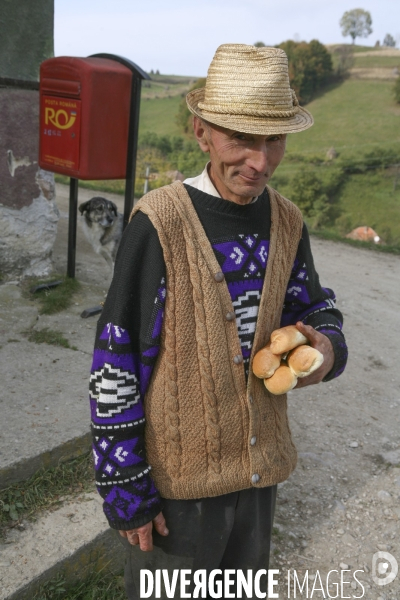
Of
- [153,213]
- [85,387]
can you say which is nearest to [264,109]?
[153,213]

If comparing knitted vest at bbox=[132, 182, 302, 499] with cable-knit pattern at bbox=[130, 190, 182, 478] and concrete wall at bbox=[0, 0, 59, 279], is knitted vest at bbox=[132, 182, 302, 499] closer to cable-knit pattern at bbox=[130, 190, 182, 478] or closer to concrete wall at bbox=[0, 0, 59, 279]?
cable-knit pattern at bbox=[130, 190, 182, 478]

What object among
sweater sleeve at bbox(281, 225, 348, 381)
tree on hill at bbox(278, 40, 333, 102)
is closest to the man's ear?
sweater sleeve at bbox(281, 225, 348, 381)

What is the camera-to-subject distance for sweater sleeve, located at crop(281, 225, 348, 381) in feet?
5.63

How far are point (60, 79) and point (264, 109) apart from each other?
310cm

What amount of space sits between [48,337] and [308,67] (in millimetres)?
28062

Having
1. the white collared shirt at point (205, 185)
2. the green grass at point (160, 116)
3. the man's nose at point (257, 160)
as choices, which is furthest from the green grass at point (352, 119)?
the man's nose at point (257, 160)

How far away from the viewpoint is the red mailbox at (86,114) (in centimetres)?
393

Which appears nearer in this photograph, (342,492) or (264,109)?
(264,109)

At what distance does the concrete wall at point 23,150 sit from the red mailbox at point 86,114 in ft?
0.95

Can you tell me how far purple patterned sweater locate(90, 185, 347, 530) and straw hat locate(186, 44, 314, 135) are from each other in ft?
0.73

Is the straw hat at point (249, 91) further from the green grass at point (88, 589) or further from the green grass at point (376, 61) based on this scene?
the green grass at point (376, 61)

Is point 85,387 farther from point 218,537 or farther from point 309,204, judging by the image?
point 309,204

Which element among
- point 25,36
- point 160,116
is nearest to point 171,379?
point 25,36

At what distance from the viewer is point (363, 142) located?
24016 mm
